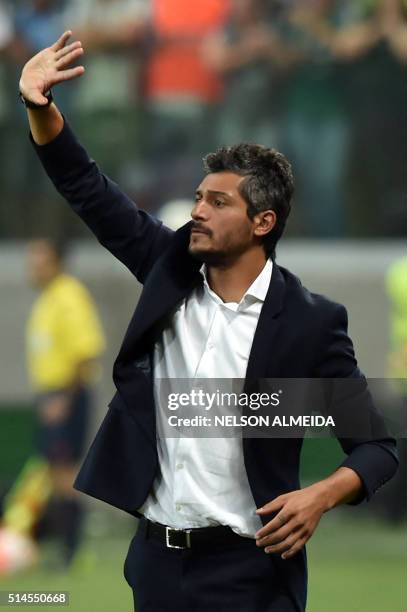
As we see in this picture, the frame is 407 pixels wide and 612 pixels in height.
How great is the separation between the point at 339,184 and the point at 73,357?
8.01 ft

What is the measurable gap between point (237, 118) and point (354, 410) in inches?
270

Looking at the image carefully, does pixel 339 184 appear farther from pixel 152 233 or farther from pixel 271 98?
pixel 152 233

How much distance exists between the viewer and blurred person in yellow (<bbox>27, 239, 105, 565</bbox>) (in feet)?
30.3

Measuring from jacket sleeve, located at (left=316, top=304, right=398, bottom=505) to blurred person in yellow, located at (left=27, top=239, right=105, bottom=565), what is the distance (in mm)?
5471

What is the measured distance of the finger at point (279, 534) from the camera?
11.7 feet

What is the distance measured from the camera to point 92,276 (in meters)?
10.6

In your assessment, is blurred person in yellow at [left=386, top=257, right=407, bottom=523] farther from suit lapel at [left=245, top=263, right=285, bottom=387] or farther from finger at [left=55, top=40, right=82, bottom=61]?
finger at [left=55, top=40, right=82, bottom=61]

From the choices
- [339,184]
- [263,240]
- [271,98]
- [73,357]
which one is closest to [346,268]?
[339,184]

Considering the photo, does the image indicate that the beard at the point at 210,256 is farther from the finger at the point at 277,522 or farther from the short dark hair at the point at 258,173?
the finger at the point at 277,522

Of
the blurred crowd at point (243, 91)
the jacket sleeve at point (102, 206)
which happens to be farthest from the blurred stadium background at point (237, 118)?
the jacket sleeve at point (102, 206)

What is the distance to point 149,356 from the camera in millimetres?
3961

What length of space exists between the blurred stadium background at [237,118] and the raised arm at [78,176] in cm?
641

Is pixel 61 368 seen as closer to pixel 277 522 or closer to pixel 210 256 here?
pixel 210 256

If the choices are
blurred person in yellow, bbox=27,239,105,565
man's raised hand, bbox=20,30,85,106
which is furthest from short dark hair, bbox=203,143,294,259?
blurred person in yellow, bbox=27,239,105,565
